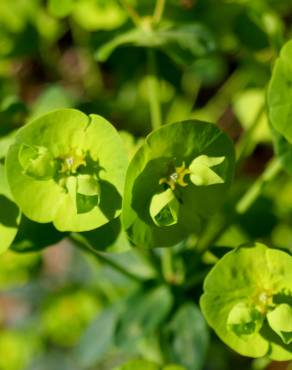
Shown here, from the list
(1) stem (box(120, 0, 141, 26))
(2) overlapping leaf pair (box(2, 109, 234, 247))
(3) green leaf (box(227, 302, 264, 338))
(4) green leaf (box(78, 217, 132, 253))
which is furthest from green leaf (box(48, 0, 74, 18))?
(3) green leaf (box(227, 302, 264, 338))

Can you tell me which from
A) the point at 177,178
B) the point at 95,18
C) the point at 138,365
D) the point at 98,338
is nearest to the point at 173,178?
the point at 177,178

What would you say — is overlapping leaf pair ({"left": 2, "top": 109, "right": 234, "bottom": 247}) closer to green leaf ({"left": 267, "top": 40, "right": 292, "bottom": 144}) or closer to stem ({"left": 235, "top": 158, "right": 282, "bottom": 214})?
green leaf ({"left": 267, "top": 40, "right": 292, "bottom": 144})

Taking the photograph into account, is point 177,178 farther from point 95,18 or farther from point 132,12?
point 95,18

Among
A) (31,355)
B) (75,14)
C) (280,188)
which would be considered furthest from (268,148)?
(31,355)

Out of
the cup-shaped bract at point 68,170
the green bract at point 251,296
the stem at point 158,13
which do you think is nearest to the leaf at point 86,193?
the cup-shaped bract at point 68,170

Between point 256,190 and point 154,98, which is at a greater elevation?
point 154,98
